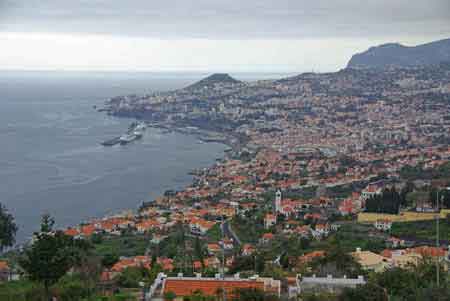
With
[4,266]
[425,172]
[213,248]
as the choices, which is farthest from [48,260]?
[425,172]

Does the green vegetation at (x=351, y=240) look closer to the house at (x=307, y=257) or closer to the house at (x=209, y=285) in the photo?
the house at (x=307, y=257)

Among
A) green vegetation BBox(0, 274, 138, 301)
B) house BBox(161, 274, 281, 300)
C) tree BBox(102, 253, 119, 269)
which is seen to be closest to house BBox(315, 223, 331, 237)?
tree BBox(102, 253, 119, 269)

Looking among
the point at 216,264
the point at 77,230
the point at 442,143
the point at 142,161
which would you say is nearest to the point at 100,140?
the point at 142,161

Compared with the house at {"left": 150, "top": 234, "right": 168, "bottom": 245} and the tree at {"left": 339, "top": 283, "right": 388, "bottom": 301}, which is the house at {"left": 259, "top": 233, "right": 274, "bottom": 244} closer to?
the house at {"left": 150, "top": 234, "right": 168, "bottom": 245}

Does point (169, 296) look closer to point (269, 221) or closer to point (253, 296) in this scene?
A: point (253, 296)

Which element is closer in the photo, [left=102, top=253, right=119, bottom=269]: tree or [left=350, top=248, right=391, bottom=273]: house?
[left=102, top=253, right=119, bottom=269]: tree

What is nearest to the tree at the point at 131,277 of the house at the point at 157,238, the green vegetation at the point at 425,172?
the house at the point at 157,238
